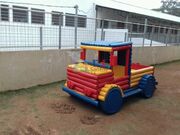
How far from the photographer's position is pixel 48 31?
22.9 ft

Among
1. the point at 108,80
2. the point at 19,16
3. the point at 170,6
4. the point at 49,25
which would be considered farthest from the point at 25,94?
the point at 170,6

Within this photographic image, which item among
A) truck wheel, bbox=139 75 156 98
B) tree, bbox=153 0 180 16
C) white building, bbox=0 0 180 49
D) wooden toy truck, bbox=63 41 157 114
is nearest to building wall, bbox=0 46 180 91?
white building, bbox=0 0 180 49

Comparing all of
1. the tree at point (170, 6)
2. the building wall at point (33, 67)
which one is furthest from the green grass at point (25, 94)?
the tree at point (170, 6)

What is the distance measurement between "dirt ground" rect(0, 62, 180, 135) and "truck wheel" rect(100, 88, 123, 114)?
0.13m

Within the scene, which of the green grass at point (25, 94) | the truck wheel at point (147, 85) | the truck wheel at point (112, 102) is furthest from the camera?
the truck wheel at point (147, 85)

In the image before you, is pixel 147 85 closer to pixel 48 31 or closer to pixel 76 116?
pixel 76 116

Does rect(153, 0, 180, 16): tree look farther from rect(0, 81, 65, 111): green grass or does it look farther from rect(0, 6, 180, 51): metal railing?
rect(0, 81, 65, 111): green grass

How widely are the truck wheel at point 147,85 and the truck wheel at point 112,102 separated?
1129mm

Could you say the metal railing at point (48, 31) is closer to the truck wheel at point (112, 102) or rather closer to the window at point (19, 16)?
the window at point (19, 16)

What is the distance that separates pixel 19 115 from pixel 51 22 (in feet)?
13.3

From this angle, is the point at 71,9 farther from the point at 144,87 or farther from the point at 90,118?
the point at 90,118

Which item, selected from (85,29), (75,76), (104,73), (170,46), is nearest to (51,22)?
(85,29)

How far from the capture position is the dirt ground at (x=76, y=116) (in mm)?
4074

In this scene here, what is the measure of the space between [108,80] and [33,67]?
259 cm
